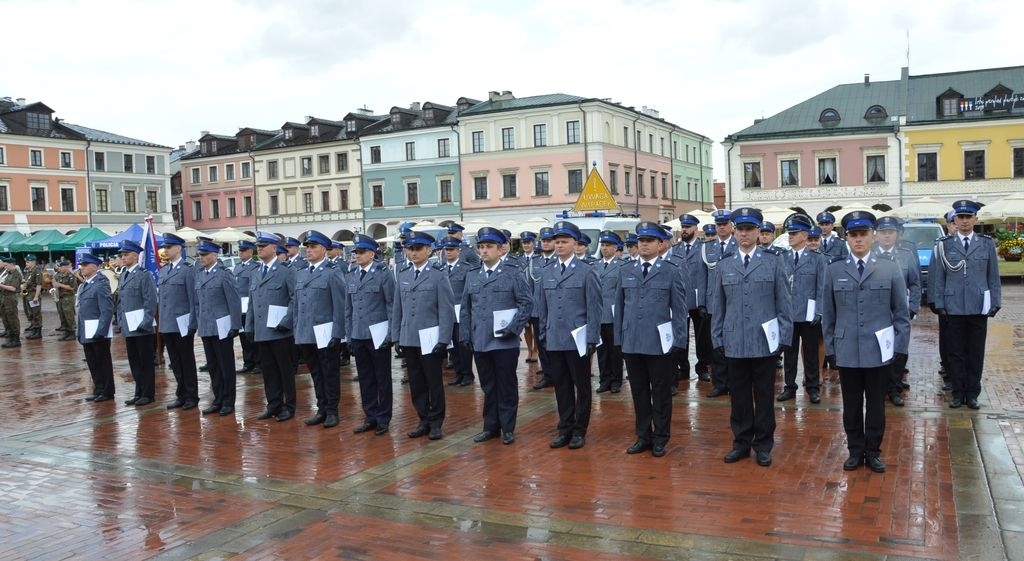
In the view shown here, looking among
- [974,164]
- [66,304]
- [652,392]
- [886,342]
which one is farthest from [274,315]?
[974,164]

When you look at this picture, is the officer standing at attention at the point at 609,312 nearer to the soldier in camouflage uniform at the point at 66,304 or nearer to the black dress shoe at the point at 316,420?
the black dress shoe at the point at 316,420

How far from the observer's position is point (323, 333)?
29.6ft

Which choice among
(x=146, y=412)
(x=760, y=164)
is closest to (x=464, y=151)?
(x=760, y=164)

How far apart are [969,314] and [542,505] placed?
5355 millimetres

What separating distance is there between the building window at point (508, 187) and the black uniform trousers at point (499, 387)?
46511mm

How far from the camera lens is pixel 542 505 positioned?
6074 millimetres

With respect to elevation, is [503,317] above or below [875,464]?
above

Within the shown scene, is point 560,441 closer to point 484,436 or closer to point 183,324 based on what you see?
point 484,436

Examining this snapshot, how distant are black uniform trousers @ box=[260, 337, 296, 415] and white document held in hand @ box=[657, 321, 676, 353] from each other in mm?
4319

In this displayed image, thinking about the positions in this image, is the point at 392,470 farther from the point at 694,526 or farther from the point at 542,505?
the point at 694,526

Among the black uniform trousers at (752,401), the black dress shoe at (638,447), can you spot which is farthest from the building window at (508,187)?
the black uniform trousers at (752,401)

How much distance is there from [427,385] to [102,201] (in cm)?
5810

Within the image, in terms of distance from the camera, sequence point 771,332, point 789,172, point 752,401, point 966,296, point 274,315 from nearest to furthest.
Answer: point 771,332, point 752,401, point 966,296, point 274,315, point 789,172

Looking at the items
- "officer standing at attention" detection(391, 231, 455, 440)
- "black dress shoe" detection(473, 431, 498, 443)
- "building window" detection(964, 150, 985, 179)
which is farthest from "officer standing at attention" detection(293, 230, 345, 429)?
"building window" detection(964, 150, 985, 179)
